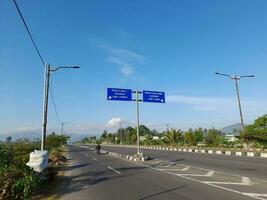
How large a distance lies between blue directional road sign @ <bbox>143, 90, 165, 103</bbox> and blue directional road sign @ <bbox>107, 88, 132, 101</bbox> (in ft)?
4.98

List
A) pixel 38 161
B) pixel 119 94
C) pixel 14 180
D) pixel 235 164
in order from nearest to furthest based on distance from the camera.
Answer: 1. pixel 14 180
2. pixel 38 161
3. pixel 235 164
4. pixel 119 94

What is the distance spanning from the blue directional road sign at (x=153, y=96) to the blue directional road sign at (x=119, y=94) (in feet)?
4.98

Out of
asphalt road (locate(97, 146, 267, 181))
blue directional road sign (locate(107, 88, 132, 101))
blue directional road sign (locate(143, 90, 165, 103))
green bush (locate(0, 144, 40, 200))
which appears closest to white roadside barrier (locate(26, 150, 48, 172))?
green bush (locate(0, 144, 40, 200))

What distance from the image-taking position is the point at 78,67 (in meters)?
25.7

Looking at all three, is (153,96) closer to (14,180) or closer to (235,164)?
(235,164)

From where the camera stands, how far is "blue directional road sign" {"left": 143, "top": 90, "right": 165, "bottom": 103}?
110 ft

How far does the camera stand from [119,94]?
109ft

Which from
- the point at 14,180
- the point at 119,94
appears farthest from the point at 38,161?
the point at 119,94

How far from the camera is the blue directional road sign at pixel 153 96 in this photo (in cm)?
3341

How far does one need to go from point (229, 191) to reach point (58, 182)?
7.65 meters

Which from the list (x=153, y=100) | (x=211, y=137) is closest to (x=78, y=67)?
(x=153, y=100)

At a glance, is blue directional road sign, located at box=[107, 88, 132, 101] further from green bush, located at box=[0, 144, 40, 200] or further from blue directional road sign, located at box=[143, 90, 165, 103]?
green bush, located at box=[0, 144, 40, 200]

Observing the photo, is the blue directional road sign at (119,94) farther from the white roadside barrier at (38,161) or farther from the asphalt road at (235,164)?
the white roadside barrier at (38,161)

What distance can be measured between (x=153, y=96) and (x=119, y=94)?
3.47 meters
